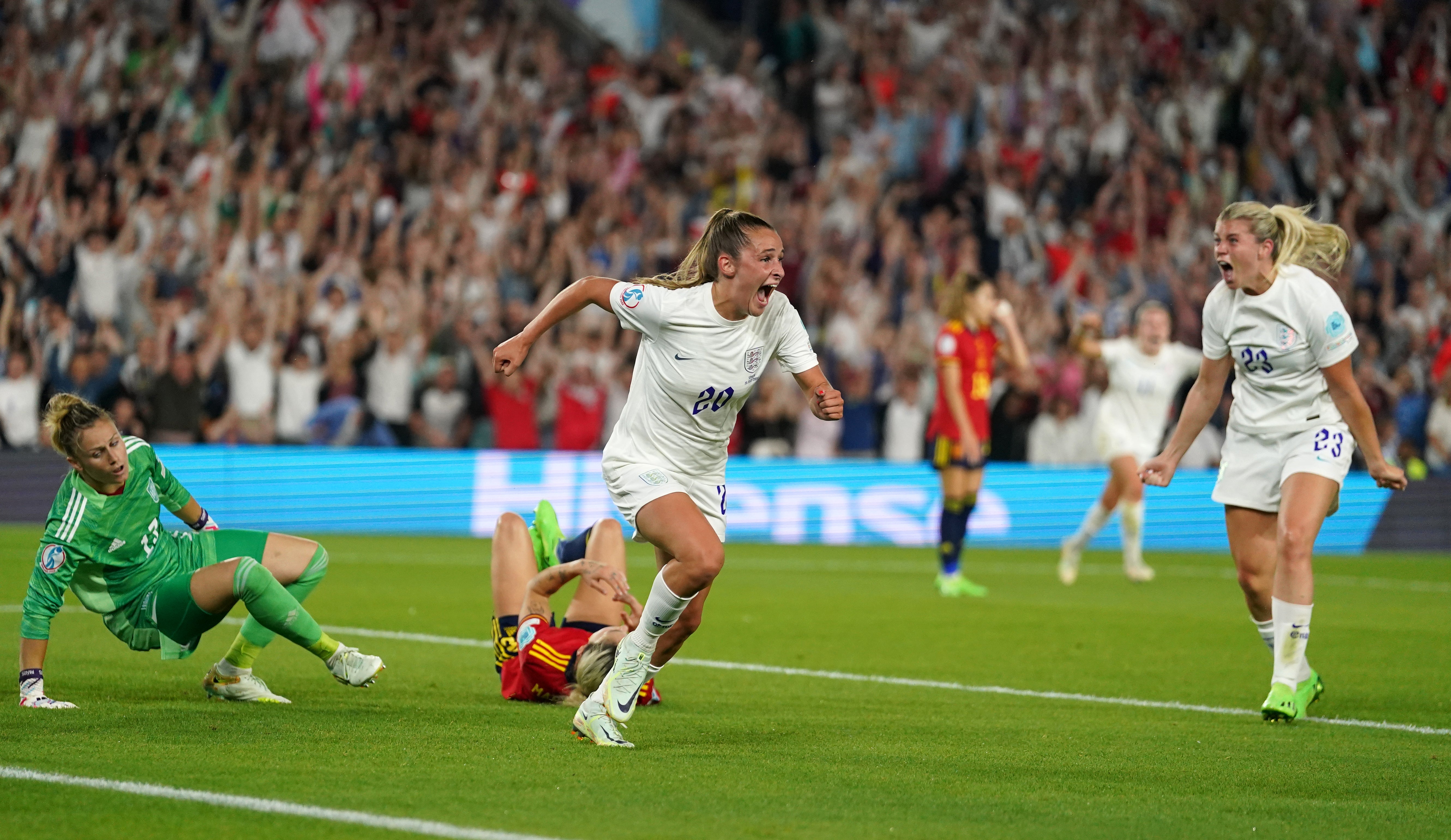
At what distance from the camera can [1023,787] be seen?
5590 mm

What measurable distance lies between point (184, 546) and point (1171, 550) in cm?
1387

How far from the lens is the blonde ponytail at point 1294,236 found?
732 centimetres

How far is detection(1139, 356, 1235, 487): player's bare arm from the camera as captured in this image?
751cm

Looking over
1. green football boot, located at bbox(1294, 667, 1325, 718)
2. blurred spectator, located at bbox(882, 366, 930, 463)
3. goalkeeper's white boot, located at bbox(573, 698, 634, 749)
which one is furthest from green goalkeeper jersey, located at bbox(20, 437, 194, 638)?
blurred spectator, located at bbox(882, 366, 930, 463)

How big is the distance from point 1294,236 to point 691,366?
2902 millimetres

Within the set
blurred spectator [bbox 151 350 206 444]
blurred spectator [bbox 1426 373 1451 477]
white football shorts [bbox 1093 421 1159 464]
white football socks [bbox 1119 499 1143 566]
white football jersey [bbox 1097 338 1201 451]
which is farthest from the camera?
blurred spectator [bbox 1426 373 1451 477]

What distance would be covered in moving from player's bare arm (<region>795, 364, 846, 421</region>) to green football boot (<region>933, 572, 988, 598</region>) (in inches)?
279

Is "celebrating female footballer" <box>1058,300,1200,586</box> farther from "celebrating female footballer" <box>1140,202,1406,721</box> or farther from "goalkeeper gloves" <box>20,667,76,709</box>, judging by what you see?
"goalkeeper gloves" <box>20,667,76,709</box>

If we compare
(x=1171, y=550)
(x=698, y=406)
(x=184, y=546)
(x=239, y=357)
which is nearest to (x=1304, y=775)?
(x=698, y=406)

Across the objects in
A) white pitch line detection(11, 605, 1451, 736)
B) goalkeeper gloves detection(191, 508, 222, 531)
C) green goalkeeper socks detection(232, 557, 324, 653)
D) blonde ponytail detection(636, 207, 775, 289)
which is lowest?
white pitch line detection(11, 605, 1451, 736)

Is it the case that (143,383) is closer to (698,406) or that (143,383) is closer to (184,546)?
(184,546)

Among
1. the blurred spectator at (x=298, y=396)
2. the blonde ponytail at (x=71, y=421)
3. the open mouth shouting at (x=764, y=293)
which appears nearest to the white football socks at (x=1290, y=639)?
the open mouth shouting at (x=764, y=293)

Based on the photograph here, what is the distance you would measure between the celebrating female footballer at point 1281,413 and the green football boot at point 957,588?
5.76m

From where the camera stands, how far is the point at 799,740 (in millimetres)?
6523
